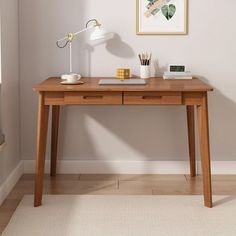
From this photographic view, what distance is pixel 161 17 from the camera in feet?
12.1

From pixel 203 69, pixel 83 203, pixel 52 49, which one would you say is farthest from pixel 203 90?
pixel 52 49

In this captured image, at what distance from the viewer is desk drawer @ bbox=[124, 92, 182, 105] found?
3.10 metres

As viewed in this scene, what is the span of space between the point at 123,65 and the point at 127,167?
2.34 feet

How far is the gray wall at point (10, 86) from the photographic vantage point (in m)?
3.30

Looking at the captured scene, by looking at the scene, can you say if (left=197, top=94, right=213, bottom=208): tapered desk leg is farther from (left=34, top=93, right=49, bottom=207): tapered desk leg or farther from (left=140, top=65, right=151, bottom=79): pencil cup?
(left=34, top=93, right=49, bottom=207): tapered desk leg

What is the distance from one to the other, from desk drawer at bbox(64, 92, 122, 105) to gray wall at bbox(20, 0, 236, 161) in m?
0.65

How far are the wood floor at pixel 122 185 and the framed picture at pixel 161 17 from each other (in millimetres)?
989

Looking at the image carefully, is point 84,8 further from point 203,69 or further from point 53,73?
point 203,69

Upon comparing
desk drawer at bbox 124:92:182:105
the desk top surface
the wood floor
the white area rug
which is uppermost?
the desk top surface

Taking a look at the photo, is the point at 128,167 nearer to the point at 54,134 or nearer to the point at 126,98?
the point at 54,134

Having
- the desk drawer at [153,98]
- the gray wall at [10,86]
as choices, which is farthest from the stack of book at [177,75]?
the gray wall at [10,86]

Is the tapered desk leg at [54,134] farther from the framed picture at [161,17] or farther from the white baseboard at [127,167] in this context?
the framed picture at [161,17]

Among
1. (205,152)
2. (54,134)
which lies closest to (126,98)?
(205,152)

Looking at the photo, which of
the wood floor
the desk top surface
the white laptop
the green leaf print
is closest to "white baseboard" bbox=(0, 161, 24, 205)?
the wood floor
